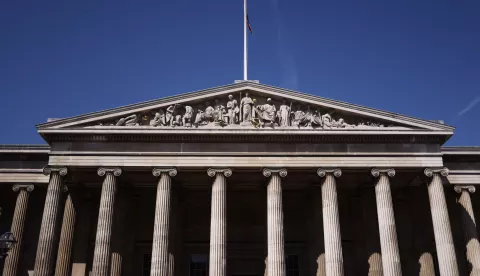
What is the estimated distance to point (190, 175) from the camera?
28.5m

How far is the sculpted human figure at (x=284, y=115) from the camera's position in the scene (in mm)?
27734

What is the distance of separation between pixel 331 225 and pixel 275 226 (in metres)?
3.11

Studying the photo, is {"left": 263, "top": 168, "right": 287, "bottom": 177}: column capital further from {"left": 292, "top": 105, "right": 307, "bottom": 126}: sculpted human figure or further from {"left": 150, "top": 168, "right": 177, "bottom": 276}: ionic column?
{"left": 150, "top": 168, "right": 177, "bottom": 276}: ionic column

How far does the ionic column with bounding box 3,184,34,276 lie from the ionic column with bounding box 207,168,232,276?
1157cm

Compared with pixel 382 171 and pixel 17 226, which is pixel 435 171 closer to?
pixel 382 171

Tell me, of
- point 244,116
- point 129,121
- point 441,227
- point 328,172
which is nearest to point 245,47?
point 244,116

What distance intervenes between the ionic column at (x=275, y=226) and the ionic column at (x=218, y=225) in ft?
7.86

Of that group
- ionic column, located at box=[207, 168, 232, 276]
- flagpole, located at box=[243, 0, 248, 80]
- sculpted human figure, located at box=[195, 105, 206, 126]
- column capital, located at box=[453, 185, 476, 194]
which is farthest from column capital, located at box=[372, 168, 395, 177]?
sculpted human figure, located at box=[195, 105, 206, 126]

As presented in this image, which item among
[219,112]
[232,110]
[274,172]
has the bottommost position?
[274,172]

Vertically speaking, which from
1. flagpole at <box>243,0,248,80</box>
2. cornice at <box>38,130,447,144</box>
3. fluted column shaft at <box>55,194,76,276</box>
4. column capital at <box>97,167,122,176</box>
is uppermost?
flagpole at <box>243,0,248,80</box>

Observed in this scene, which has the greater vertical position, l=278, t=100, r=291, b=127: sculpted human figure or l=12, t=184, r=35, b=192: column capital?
l=278, t=100, r=291, b=127: sculpted human figure

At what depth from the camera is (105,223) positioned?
2580 cm

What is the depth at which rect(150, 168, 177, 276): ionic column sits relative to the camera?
25.0 meters

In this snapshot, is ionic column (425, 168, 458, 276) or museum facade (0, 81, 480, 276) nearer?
ionic column (425, 168, 458, 276)
